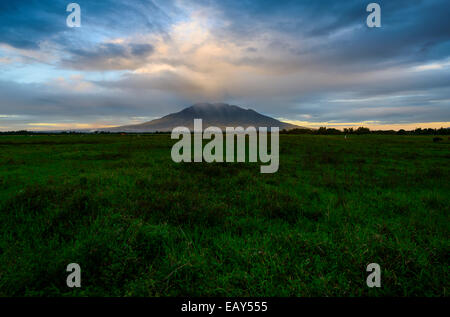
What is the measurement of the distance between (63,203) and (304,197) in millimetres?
7436

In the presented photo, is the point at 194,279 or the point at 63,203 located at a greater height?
the point at 63,203

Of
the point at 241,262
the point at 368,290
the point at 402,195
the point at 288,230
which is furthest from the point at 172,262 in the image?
the point at 402,195

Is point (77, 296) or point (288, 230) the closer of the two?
point (77, 296)

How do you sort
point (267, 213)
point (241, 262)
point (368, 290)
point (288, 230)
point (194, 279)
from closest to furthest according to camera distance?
point (368, 290)
point (194, 279)
point (241, 262)
point (288, 230)
point (267, 213)

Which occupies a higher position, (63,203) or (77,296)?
(63,203)

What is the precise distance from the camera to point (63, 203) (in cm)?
580

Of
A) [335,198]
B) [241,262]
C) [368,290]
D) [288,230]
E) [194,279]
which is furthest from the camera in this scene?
[335,198]

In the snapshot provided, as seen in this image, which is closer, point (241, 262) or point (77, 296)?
point (77, 296)

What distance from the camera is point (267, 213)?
566 centimetres

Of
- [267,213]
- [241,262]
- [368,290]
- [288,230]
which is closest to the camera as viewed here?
[368,290]

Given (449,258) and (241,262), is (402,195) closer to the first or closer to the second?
(449,258)
